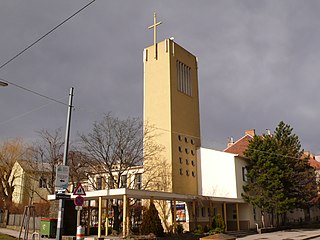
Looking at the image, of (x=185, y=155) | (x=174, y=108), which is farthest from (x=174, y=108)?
(x=185, y=155)

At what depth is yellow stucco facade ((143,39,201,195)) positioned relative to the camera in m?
32.8

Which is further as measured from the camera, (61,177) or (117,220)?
(117,220)

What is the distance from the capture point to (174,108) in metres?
33.9

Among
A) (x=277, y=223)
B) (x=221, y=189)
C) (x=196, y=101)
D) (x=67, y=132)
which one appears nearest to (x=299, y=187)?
(x=277, y=223)

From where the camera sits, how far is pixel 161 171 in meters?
31.9

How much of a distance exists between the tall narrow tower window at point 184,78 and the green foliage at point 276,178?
8535 mm

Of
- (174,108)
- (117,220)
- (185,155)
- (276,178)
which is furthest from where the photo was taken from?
(185,155)

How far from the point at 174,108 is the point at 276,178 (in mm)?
11604

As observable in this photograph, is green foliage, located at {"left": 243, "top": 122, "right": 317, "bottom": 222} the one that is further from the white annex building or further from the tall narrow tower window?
the tall narrow tower window

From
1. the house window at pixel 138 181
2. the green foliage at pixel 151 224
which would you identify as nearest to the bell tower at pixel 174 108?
the house window at pixel 138 181

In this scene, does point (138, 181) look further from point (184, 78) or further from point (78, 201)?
→ point (78, 201)

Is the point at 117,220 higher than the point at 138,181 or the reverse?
the reverse

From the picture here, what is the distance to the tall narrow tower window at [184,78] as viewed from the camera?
3599cm

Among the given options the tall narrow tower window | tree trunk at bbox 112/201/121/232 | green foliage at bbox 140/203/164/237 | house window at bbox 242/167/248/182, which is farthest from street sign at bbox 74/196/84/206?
house window at bbox 242/167/248/182
